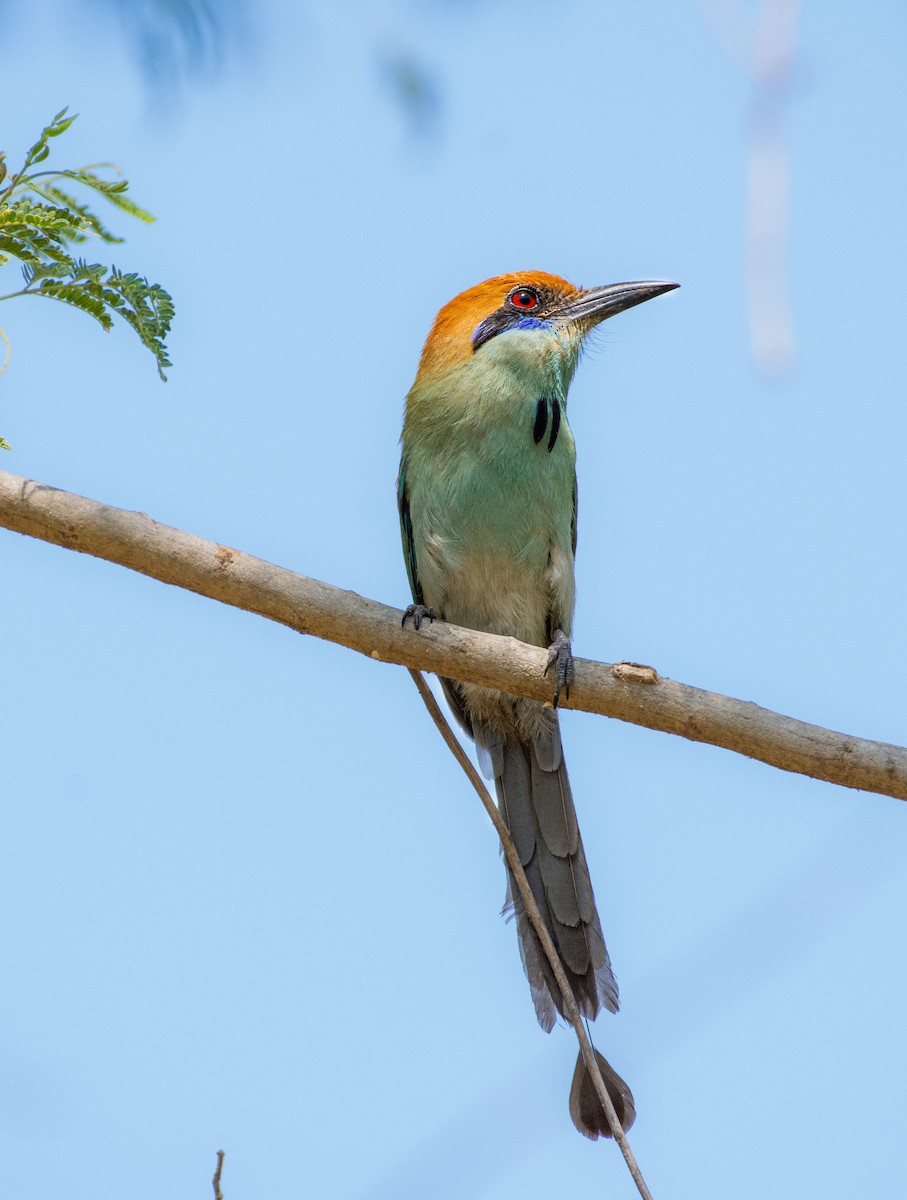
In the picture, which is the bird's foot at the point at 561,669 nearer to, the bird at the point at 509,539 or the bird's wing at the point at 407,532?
the bird at the point at 509,539

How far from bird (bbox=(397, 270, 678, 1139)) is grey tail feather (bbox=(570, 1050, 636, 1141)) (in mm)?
665

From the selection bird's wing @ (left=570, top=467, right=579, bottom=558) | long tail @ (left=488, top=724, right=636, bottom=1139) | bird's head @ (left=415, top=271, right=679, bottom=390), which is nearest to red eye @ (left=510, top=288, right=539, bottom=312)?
bird's head @ (left=415, top=271, right=679, bottom=390)

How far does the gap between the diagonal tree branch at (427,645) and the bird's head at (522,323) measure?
5.79 feet

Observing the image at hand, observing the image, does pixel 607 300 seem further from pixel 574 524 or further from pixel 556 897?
pixel 556 897

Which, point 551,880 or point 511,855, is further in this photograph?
point 551,880

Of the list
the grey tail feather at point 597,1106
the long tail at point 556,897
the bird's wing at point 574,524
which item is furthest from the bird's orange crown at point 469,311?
the grey tail feather at point 597,1106

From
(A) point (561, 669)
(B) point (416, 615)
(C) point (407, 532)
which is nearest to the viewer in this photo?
(A) point (561, 669)

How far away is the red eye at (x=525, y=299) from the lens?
566cm

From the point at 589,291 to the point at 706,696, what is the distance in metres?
2.78

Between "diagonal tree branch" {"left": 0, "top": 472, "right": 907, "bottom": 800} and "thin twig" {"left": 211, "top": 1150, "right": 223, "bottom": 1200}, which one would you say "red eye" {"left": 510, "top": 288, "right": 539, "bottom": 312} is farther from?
"thin twig" {"left": 211, "top": 1150, "right": 223, "bottom": 1200}

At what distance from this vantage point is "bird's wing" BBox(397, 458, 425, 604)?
5.45m

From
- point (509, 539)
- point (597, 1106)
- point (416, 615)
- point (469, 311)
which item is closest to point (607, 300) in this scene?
point (469, 311)

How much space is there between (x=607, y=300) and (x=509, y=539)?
137 centimetres

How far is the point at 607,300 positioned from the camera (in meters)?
5.74
